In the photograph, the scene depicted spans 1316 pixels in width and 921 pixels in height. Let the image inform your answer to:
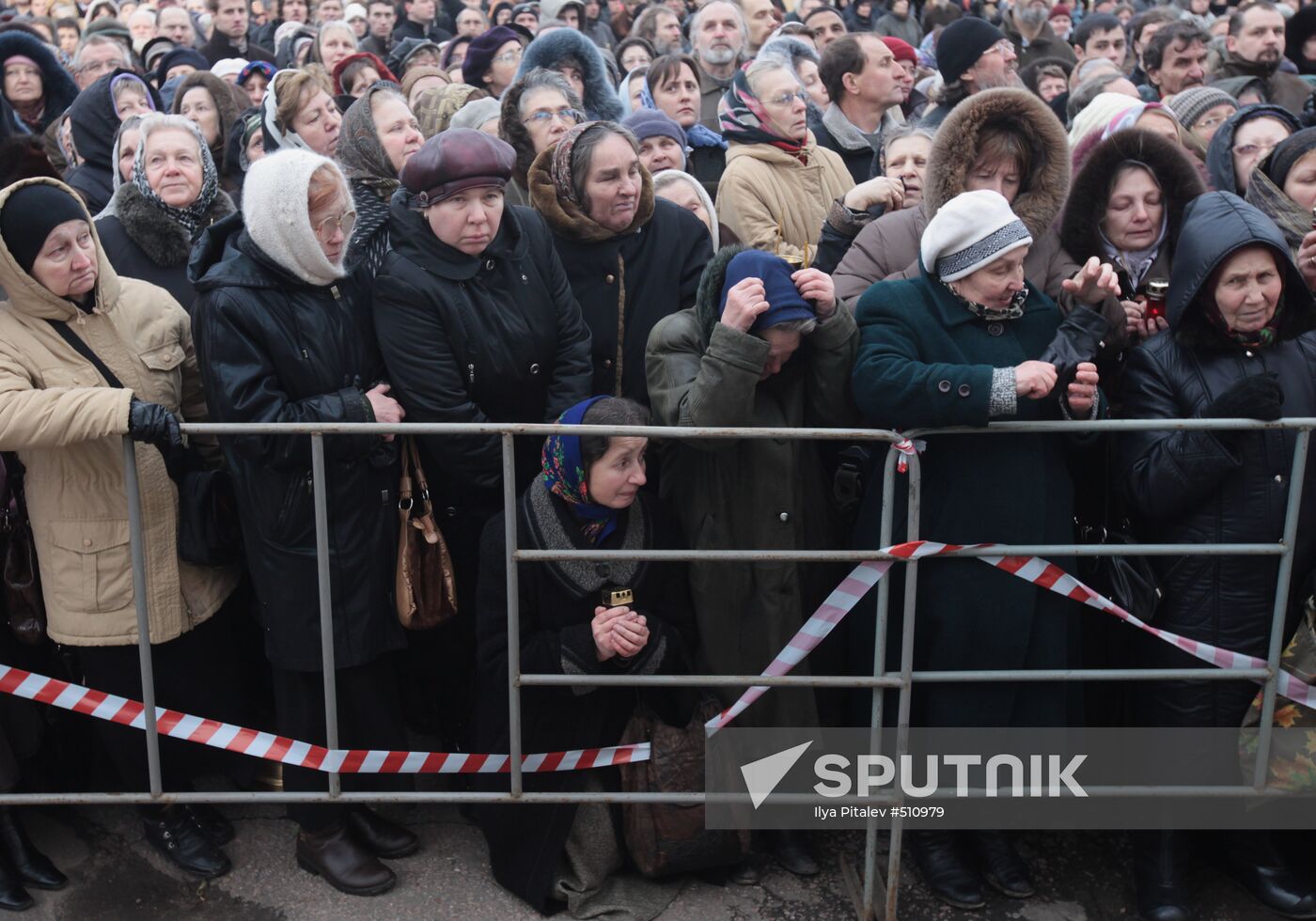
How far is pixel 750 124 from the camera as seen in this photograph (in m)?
5.68

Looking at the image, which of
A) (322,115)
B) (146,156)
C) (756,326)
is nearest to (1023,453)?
(756,326)

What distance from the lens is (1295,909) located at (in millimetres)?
4008

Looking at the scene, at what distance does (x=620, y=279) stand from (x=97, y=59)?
5.51m

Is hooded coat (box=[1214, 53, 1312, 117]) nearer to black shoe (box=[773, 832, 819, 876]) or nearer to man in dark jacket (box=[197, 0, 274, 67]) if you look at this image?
black shoe (box=[773, 832, 819, 876])

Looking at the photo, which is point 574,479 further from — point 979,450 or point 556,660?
point 979,450

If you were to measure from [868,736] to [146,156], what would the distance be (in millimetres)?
3274

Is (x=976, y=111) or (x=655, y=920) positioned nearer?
(x=655, y=920)


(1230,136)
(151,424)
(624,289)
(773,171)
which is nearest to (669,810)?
(624,289)

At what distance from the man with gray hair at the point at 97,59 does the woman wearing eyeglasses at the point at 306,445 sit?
17.4ft

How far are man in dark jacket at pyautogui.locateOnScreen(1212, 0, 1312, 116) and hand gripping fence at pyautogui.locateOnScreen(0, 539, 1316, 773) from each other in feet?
18.2

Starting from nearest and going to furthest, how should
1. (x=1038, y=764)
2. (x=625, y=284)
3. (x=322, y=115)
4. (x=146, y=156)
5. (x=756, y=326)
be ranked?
(x=756, y=326)
(x=1038, y=764)
(x=625, y=284)
(x=146, y=156)
(x=322, y=115)

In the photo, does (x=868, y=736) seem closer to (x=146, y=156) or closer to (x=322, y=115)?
(x=146, y=156)

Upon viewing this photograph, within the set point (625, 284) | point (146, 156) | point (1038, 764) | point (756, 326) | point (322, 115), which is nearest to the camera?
point (756, 326)

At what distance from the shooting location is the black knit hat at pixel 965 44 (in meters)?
6.93
